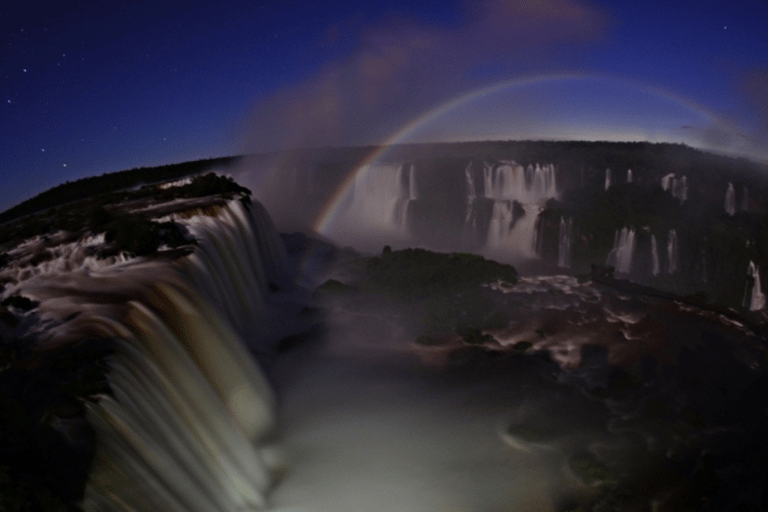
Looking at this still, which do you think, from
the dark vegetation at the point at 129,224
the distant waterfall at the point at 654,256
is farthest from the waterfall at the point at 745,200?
the dark vegetation at the point at 129,224

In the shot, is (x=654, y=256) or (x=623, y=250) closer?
(x=654, y=256)

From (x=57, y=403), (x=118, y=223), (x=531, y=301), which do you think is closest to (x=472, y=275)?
(x=531, y=301)

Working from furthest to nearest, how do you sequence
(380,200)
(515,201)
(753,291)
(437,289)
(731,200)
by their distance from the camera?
(380,200), (515,201), (731,200), (753,291), (437,289)

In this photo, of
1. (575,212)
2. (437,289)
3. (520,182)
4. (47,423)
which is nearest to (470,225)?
(520,182)

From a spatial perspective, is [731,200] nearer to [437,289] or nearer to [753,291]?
[753,291]

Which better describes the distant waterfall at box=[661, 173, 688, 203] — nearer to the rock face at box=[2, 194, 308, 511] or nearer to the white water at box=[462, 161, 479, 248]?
the white water at box=[462, 161, 479, 248]

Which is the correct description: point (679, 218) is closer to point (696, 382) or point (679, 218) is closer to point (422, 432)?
point (696, 382)
